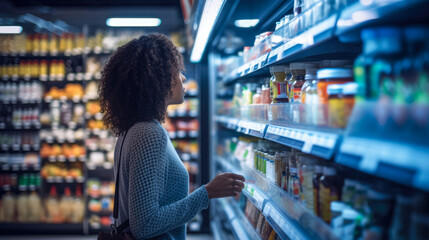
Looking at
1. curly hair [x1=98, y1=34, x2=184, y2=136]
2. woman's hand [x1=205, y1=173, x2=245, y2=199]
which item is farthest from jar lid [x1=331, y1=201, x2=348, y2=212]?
curly hair [x1=98, y1=34, x2=184, y2=136]

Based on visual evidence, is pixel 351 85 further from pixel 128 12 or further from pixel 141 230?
pixel 128 12

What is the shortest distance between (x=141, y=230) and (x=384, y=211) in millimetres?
943

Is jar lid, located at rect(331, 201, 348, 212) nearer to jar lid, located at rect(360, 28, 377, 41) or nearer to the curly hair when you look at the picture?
jar lid, located at rect(360, 28, 377, 41)

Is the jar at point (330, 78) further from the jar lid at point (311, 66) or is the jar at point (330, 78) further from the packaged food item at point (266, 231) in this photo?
the packaged food item at point (266, 231)

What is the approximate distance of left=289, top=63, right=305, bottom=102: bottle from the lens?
168 cm

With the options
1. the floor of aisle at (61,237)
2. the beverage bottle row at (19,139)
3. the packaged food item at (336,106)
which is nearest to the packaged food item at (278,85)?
the packaged food item at (336,106)

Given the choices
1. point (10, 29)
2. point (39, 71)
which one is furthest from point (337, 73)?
point (39, 71)

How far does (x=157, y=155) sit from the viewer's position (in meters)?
1.55

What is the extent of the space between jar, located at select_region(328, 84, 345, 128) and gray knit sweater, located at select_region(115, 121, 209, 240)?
730 millimetres

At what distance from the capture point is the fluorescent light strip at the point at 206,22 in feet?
7.07

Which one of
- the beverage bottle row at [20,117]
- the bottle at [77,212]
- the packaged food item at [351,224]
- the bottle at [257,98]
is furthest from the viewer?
the beverage bottle row at [20,117]

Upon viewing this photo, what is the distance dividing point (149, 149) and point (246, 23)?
6.11 feet

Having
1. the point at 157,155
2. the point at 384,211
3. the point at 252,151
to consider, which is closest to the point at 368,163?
the point at 384,211

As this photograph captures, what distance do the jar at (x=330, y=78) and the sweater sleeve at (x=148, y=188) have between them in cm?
69
